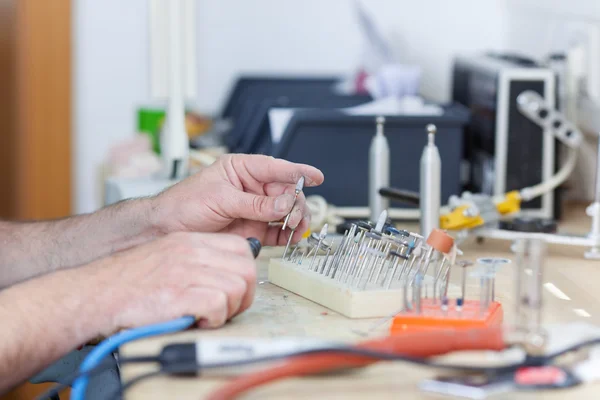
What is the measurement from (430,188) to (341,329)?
1.19ft

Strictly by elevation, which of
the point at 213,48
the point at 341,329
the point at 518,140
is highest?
the point at 213,48

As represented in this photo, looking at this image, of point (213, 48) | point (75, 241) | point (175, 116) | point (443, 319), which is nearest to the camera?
point (443, 319)

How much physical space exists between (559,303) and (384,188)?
1.17 ft

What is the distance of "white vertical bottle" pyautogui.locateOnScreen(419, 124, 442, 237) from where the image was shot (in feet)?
3.82

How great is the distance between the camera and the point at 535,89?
151cm

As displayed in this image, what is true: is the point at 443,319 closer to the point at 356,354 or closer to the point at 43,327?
the point at 356,354

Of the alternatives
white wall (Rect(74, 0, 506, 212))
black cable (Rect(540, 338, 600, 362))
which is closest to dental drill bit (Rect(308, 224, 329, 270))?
black cable (Rect(540, 338, 600, 362))

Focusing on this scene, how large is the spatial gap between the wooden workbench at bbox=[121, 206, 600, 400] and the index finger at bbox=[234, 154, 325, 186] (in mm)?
107

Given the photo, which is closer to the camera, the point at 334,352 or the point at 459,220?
the point at 334,352

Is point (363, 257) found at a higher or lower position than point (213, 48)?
lower

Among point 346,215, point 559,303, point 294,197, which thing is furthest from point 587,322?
point 346,215

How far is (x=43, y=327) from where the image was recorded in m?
0.86

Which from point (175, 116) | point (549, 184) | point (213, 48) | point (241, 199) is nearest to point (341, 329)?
point (241, 199)

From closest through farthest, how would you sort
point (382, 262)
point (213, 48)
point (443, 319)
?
point (443, 319)
point (382, 262)
point (213, 48)
